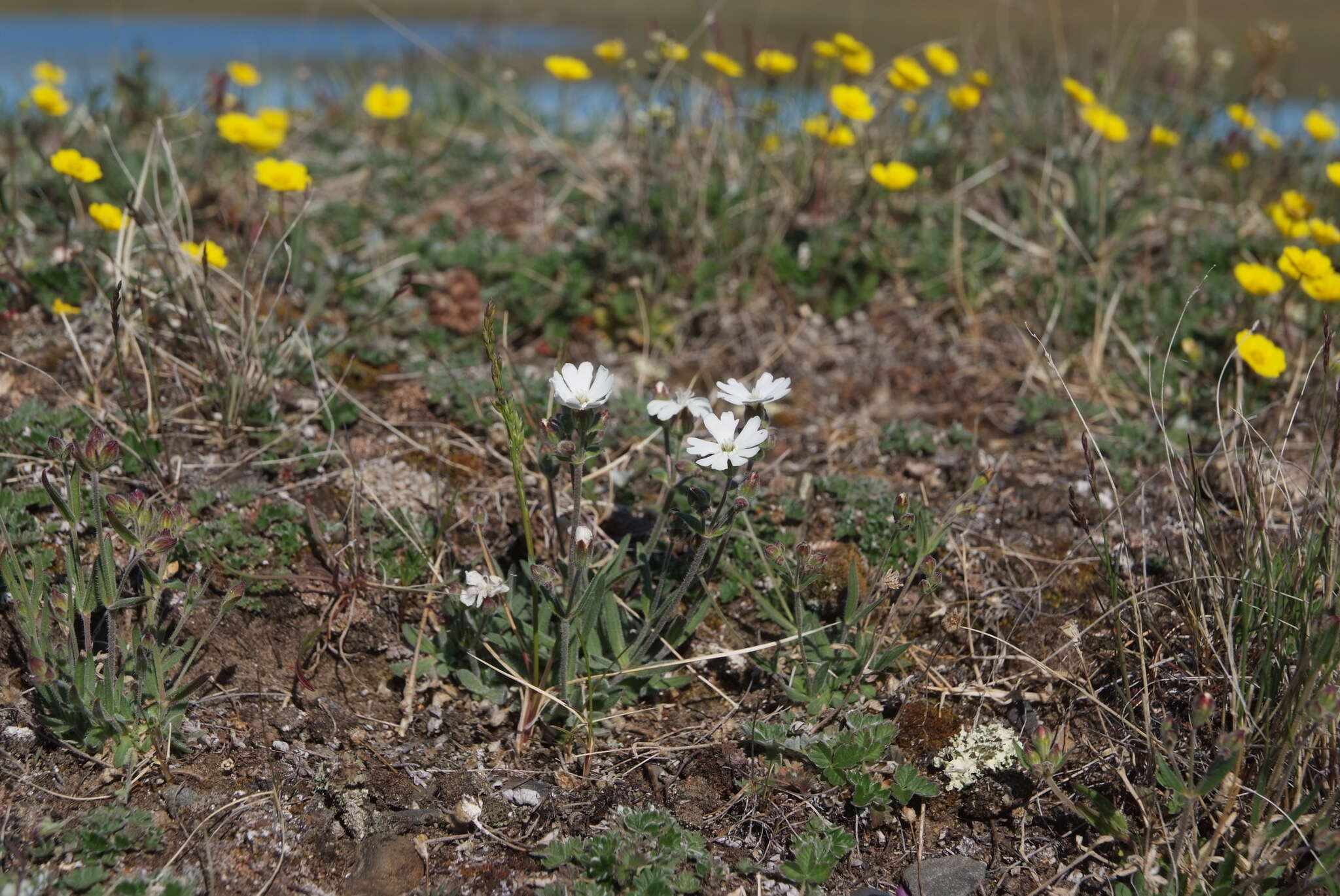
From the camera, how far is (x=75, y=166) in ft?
10.6

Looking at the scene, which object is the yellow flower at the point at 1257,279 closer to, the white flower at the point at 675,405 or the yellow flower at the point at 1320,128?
the yellow flower at the point at 1320,128

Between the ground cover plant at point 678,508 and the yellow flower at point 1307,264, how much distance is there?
15 mm

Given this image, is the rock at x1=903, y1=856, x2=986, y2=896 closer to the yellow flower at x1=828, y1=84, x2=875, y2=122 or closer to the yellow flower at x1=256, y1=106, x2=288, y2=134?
the yellow flower at x1=828, y1=84, x2=875, y2=122

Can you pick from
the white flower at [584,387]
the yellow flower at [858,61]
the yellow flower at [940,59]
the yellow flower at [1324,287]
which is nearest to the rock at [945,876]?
the white flower at [584,387]

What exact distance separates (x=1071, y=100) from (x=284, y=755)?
440 centimetres

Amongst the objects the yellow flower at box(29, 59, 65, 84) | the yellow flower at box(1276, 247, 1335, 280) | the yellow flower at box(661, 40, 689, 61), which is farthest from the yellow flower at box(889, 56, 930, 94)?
the yellow flower at box(29, 59, 65, 84)

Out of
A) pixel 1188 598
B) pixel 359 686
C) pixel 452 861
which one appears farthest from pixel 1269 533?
pixel 359 686

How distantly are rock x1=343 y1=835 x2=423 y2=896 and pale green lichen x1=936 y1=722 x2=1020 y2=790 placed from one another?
1.19 meters

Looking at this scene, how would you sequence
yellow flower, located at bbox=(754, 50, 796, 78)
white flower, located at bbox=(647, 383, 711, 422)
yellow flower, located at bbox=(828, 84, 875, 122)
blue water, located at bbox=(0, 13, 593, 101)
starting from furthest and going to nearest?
blue water, located at bbox=(0, 13, 593, 101), yellow flower, located at bbox=(754, 50, 796, 78), yellow flower, located at bbox=(828, 84, 875, 122), white flower, located at bbox=(647, 383, 711, 422)

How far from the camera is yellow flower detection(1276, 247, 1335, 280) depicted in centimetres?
332

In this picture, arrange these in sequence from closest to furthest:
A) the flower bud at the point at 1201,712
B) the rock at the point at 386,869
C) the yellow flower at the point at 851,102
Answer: the flower bud at the point at 1201,712 → the rock at the point at 386,869 → the yellow flower at the point at 851,102

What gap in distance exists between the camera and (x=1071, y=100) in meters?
4.85

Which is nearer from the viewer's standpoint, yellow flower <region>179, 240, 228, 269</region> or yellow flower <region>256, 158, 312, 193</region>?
yellow flower <region>179, 240, 228, 269</region>

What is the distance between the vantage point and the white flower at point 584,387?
2100mm
